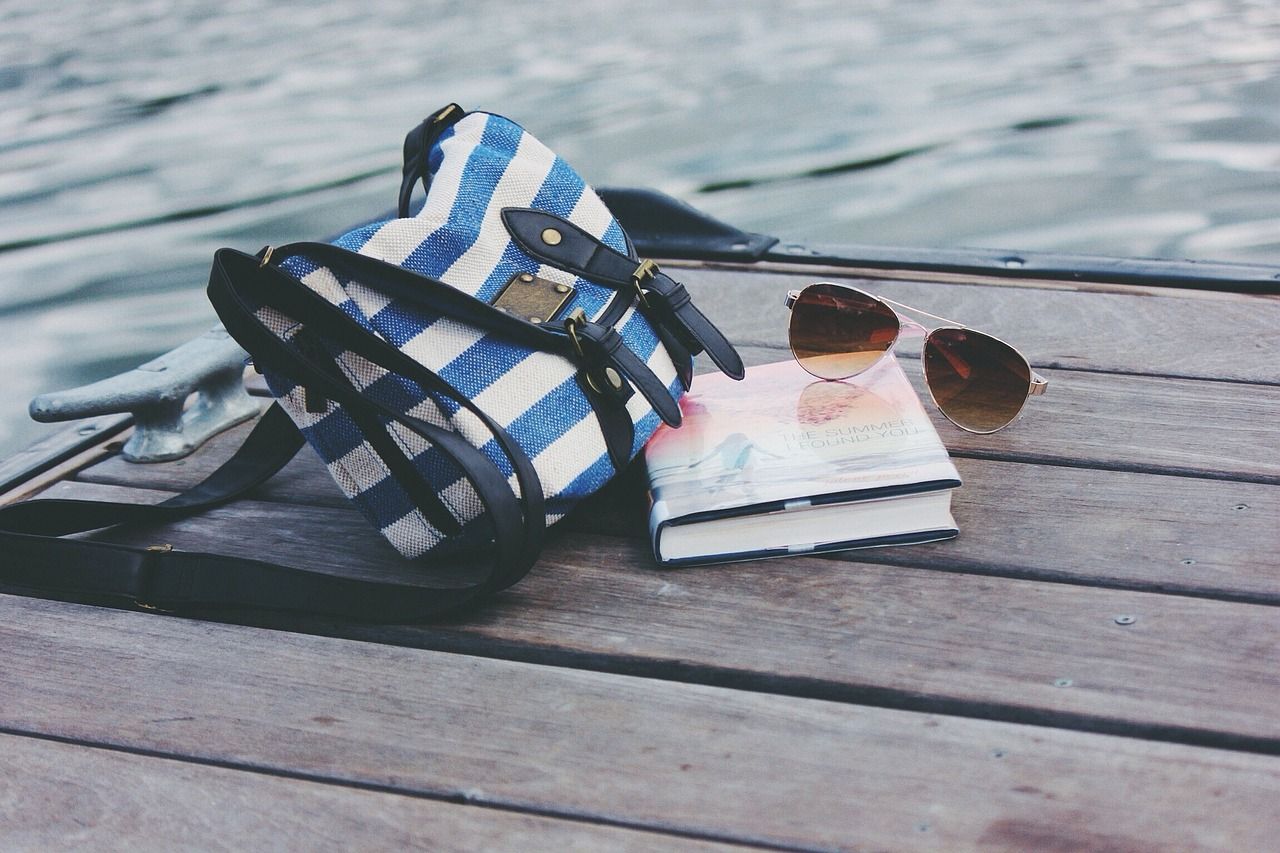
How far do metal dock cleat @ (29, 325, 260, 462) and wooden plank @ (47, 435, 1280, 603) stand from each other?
0.22 meters

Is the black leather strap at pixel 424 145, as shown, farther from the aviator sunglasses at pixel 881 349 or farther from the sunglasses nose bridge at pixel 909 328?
the sunglasses nose bridge at pixel 909 328

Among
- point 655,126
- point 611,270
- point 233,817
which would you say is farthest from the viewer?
point 655,126

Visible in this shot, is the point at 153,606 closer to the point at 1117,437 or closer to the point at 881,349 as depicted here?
the point at 881,349

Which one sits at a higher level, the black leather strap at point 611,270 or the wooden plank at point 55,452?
the black leather strap at point 611,270

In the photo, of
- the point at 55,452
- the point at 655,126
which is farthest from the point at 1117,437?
the point at 655,126

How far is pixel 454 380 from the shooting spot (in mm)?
1061

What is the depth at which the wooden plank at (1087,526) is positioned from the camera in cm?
103

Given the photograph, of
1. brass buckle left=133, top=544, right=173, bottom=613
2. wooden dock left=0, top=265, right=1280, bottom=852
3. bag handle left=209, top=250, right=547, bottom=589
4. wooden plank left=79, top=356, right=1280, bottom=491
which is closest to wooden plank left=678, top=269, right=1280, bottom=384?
wooden plank left=79, top=356, right=1280, bottom=491

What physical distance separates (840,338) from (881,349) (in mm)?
48

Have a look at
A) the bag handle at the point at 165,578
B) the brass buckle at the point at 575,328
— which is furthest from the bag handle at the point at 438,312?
the bag handle at the point at 165,578

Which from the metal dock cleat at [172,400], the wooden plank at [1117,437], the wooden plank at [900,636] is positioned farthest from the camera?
the metal dock cleat at [172,400]

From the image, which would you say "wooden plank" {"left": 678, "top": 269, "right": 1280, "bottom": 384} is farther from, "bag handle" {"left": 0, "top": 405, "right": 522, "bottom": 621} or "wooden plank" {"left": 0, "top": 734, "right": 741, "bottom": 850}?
"wooden plank" {"left": 0, "top": 734, "right": 741, "bottom": 850}

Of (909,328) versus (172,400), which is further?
(172,400)

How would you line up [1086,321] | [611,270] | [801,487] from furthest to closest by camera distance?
[1086,321]
[611,270]
[801,487]
